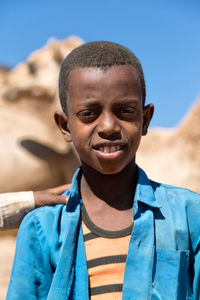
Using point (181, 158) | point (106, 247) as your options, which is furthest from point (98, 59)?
point (181, 158)

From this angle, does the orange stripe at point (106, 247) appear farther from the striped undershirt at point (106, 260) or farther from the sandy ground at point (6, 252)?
the sandy ground at point (6, 252)

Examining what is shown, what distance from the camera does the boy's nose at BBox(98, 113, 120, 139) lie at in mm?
997

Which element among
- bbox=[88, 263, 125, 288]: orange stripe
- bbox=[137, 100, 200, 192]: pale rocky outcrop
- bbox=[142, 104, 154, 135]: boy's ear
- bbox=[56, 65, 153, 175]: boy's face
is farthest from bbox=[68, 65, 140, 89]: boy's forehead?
bbox=[137, 100, 200, 192]: pale rocky outcrop

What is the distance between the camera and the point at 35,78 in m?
4.46

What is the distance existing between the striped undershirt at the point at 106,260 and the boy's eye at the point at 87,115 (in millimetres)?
282

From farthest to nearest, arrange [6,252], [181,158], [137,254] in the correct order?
[181,158]
[6,252]
[137,254]

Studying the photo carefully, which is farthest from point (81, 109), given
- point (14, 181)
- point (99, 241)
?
point (14, 181)

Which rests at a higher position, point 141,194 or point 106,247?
point 141,194

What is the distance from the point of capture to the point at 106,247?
1.01 metres

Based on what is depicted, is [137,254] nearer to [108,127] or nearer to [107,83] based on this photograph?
[108,127]

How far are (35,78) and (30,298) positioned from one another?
12.2 ft

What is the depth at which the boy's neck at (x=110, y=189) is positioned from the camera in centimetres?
112

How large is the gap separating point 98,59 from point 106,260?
52cm

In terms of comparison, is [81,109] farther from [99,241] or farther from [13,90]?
[13,90]
